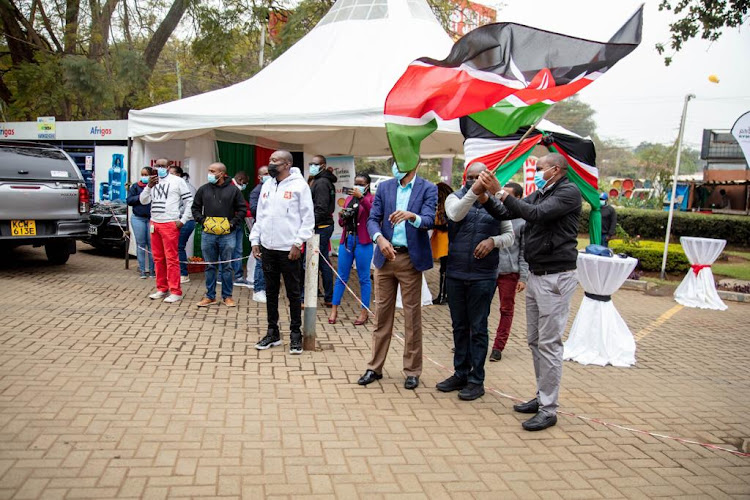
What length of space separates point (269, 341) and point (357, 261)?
179cm

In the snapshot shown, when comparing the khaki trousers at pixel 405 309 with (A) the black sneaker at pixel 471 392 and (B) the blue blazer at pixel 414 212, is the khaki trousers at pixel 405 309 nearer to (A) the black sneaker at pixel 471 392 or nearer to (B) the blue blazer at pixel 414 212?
(B) the blue blazer at pixel 414 212

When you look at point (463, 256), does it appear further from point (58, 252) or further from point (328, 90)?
point (58, 252)

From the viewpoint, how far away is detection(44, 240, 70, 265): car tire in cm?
1010

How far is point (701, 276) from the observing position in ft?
33.9

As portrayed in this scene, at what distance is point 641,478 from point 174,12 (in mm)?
16808

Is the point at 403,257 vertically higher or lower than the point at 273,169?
lower

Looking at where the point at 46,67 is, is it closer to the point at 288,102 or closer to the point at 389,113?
the point at 288,102

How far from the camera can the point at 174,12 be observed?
16.4 m

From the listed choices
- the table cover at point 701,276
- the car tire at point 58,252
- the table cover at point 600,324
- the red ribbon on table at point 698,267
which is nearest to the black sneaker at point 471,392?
the table cover at point 600,324

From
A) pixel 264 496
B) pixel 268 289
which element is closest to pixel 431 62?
pixel 268 289

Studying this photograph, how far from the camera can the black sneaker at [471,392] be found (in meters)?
4.97

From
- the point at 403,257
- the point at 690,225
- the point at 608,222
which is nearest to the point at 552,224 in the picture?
the point at 403,257

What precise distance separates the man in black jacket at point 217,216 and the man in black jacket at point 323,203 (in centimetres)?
100

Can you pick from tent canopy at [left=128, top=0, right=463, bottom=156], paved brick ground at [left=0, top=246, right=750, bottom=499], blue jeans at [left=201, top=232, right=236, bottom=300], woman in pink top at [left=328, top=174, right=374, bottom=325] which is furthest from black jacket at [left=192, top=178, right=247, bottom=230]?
woman in pink top at [left=328, top=174, right=374, bottom=325]
